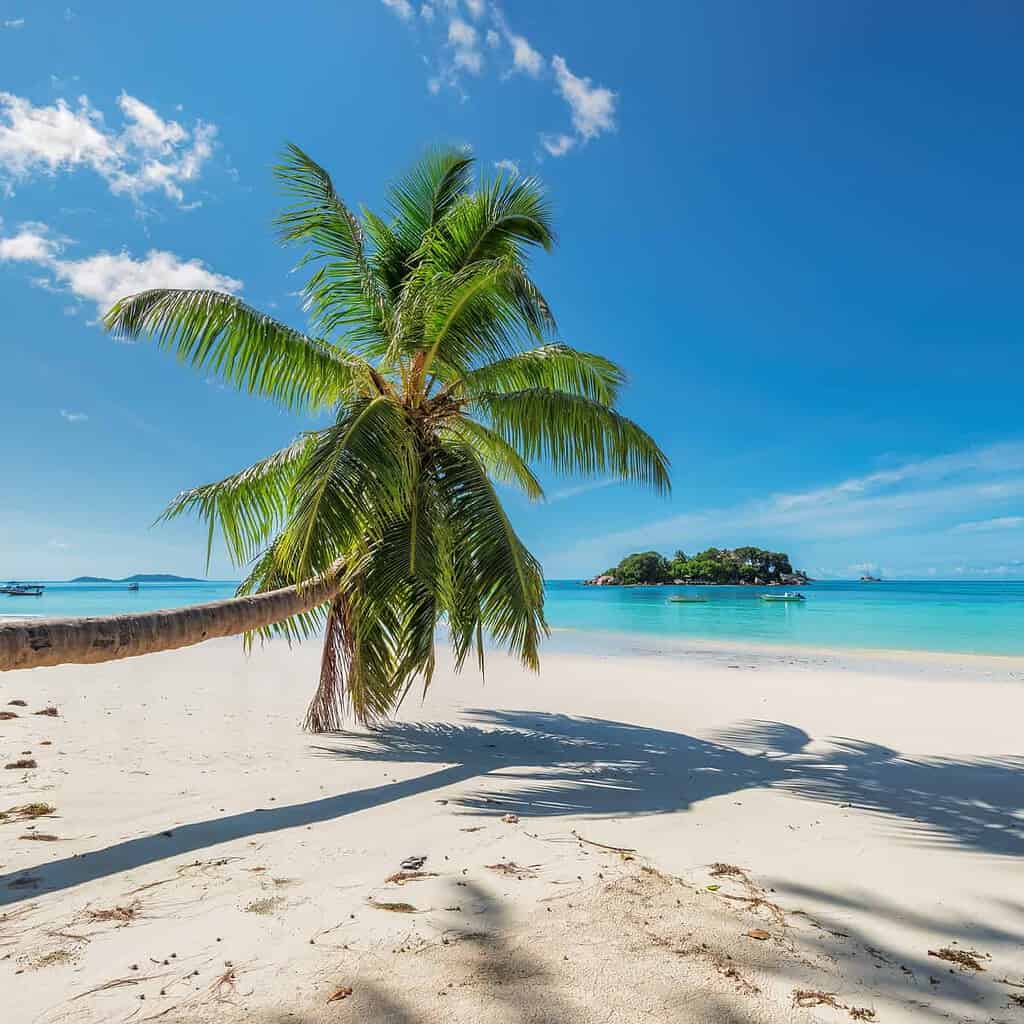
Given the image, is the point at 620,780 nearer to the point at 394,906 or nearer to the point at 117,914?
the point at 394,906

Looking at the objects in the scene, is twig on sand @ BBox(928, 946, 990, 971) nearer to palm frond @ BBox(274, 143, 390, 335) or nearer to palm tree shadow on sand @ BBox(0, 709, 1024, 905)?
palm tree shadow on sand @ BBox(0, 709, 1024, 905)

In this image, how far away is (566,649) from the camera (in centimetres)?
1742

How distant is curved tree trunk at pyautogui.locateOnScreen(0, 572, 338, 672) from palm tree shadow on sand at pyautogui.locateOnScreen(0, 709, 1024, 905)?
3.76 feet

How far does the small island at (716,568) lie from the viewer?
96.4 m

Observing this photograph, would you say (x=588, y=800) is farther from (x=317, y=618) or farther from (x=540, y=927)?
(x=317, y=618)

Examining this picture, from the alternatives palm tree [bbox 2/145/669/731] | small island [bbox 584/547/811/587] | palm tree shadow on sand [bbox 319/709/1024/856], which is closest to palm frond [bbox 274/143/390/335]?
palm tree [bbox 2/145/669/731]

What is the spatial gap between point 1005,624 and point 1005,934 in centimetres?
3136

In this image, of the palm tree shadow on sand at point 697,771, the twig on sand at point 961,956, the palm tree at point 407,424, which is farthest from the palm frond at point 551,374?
the twig on sand at point 961,956

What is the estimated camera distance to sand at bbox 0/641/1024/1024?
2.20 metres

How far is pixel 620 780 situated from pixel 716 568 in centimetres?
9509

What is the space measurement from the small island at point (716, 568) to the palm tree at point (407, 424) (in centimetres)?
9350

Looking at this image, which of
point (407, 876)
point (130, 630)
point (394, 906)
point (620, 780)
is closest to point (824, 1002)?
point (394, 906)

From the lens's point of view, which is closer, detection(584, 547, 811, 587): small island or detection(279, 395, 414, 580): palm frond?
detection(279, 395, 414, 580): palm frond

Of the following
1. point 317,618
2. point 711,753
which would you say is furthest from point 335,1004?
point 317,618
